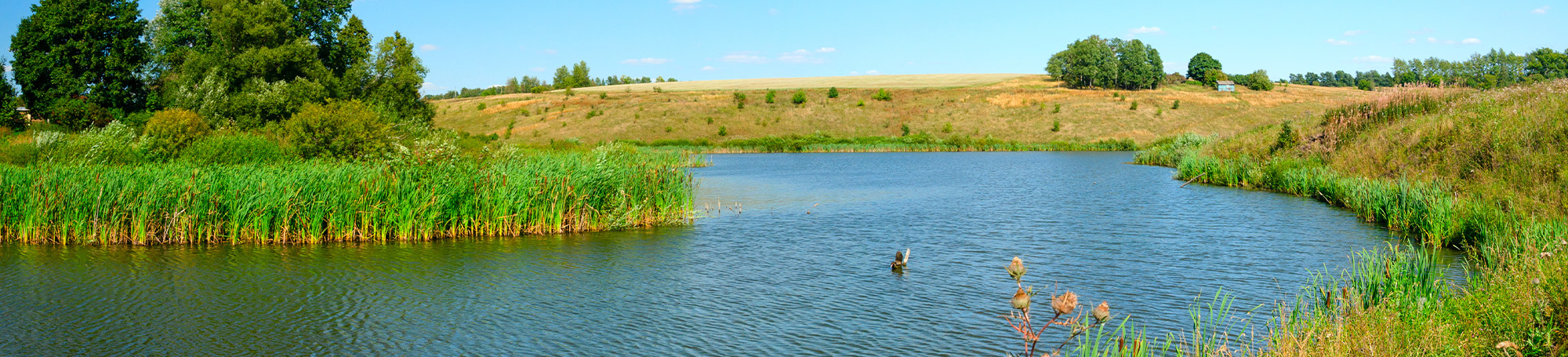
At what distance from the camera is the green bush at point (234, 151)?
79.4ft

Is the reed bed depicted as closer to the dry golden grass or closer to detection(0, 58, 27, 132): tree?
detection(0, 58, 27, 132): tree

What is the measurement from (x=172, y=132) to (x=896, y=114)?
7403 cm

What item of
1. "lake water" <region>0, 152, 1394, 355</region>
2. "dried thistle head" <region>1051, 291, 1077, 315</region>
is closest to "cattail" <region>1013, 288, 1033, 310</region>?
"dried thistle head" <region>1051, 291, 1077, 315</region>

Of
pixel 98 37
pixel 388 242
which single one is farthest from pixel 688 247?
pixel 98 37

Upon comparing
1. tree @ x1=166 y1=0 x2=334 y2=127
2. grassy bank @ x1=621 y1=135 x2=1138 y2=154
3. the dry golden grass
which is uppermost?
the dry golden grass

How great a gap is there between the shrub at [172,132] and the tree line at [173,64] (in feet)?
28.8

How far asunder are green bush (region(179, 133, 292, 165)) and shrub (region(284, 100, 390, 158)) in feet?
2.20

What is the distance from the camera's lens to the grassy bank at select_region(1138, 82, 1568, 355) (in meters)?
6.72

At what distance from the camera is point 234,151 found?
24.6m

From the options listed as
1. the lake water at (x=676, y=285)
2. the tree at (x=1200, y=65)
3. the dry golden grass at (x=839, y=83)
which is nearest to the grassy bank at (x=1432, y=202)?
the lake water at (x=676, y=285)

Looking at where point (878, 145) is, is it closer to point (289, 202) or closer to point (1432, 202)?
point (1432, 202)

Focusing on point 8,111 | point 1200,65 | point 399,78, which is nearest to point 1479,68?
point 1200,65

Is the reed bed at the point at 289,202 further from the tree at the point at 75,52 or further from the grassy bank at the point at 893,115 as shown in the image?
the grassy bank at the point at 893,115

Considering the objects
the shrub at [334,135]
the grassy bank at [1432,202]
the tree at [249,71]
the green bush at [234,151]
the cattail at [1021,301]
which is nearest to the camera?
the cattail at [1021,301]
